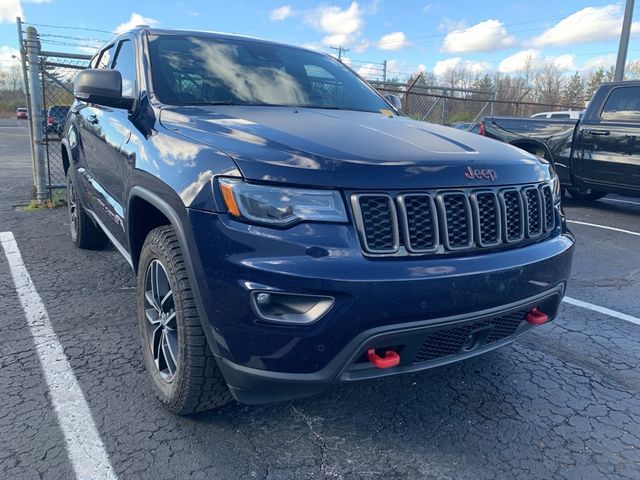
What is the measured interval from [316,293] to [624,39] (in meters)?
17.7

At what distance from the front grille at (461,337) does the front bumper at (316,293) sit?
48mm

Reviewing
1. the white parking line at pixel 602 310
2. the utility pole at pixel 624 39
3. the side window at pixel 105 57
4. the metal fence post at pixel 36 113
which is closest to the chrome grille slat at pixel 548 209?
the white parking line at pixel 602 310

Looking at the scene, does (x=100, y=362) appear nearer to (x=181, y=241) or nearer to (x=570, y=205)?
(x=181, y=241)

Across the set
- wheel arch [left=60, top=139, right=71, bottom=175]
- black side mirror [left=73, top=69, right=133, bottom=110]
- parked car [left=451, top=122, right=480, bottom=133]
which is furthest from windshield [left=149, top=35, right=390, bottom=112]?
parked car [left=451, top=122, right=480, bottom=133]

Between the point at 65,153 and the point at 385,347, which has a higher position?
the point at 65,153

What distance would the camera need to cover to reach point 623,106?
7160mm

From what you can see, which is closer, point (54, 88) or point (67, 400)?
point (67, 400)

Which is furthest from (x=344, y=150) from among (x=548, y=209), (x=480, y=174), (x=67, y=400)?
(x=67, y=400)

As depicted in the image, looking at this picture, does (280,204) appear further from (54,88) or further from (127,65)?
(54,88)

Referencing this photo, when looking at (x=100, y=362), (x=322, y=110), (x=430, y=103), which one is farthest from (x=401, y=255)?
(x=430, y=103)

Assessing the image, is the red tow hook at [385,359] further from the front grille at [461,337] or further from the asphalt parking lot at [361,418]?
the asphalt parking lot at [361,418]

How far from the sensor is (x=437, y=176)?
6.63 feet

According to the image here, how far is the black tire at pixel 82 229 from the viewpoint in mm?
4824

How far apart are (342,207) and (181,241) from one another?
0.67 m
